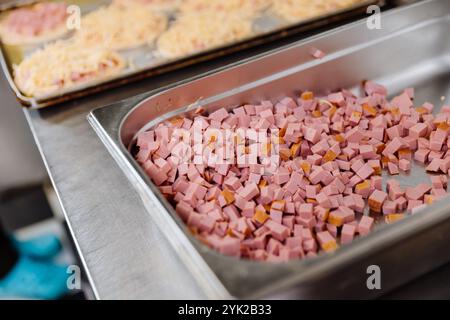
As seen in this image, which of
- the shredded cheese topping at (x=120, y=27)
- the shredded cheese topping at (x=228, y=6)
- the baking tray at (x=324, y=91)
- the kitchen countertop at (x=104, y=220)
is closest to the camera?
the baking tray at (x=324, y=91)

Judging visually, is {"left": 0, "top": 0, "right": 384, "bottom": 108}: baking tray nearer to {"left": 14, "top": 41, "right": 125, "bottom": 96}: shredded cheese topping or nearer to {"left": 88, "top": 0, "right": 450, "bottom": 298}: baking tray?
{"left": 14, "top": 41, "right": 125, "bottom": 96}: shredded cheese topping

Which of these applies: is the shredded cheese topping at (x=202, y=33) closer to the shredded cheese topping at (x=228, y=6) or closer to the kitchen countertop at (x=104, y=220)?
the shredded cheese topping at (x=228, y=6)

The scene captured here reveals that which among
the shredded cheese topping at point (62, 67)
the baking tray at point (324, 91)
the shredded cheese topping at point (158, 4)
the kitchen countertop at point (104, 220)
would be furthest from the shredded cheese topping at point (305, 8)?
the kitchen countertop at point (104, 220)

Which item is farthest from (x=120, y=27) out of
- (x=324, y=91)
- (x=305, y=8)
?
(x=324, y=91)

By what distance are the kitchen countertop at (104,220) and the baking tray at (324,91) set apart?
0.35 ft

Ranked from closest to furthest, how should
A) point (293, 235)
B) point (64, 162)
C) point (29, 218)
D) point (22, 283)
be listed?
1. point (293, 235)
2. point (64, 162)
3. point (22, 283)
4. point (29, 218)

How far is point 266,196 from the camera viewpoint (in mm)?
1134

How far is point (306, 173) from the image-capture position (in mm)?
1221

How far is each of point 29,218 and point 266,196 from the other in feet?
4.83

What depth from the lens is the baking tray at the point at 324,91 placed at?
832mm

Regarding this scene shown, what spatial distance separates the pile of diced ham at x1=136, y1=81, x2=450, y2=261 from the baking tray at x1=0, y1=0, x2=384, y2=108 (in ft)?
1.04
